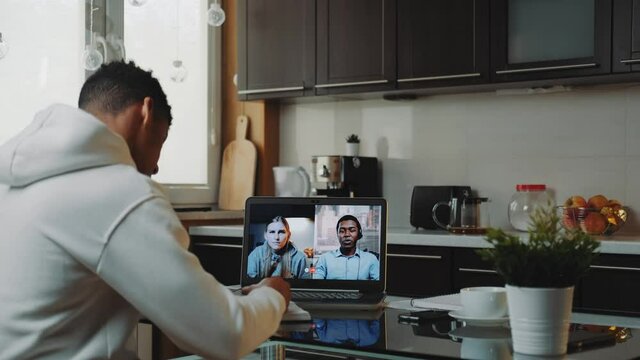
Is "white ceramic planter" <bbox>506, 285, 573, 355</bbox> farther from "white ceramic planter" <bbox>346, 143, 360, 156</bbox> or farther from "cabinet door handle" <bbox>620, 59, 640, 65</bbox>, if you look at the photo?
"white ceramic planter" <bbox>346, 143, 360, 156</bbox>

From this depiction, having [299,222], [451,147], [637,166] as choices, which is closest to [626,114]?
[637,166]

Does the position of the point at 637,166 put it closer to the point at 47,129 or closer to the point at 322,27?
the point at 322,27

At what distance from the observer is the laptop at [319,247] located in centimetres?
222

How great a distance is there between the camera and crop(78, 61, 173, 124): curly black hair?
1.66 m

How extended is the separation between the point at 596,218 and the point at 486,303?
6.18 ft

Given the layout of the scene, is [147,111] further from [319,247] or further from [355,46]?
[355,46]

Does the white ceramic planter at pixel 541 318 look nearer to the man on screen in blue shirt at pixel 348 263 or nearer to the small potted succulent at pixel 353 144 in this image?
the man on screen in blue shirt at pixel 348 263

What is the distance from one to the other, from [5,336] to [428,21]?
2825mm

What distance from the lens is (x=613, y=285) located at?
3211 mm

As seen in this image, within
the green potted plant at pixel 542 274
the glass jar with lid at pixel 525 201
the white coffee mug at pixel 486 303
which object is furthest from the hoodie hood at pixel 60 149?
the glass jar with lid at pixel 525 201

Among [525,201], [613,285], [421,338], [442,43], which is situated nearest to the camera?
[421,338]

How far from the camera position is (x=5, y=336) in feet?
4.76

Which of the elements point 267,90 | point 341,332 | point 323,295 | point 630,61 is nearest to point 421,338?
point 341,332

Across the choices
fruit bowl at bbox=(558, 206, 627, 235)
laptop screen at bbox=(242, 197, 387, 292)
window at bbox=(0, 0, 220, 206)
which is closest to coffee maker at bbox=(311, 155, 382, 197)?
window at bbox=(0, 0, 220, 206)
